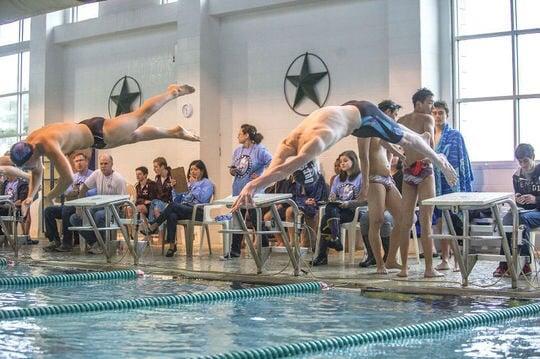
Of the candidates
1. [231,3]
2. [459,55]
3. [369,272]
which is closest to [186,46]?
[231,3]

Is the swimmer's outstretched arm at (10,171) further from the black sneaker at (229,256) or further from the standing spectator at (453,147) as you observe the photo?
the standing spectator at (453,147)

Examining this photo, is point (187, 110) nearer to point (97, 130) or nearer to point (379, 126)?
point (97, 130)

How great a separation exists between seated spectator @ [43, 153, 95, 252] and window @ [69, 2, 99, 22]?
5060 millimetres

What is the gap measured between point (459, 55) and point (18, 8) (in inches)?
241

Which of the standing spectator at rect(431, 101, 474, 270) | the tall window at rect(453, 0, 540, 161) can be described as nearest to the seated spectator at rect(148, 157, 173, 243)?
the standing spectator at rect(431, 101, 474, 270)

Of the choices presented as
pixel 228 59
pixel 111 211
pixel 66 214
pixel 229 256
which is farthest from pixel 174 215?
pixel 228 59

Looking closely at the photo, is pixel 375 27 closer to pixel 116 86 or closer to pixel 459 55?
pixel 459 55

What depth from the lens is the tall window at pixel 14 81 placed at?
16.8m

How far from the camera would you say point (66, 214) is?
11180mm

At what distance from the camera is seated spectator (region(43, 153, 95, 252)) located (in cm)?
1116

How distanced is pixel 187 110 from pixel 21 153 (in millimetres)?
5658

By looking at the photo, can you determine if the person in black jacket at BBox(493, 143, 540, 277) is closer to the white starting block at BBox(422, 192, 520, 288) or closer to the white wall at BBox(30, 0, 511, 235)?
the white starting block at BBox(422, 192, 520, 288)

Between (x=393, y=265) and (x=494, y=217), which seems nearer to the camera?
(x=494, y=217)

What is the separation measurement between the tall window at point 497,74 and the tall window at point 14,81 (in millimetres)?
9599
